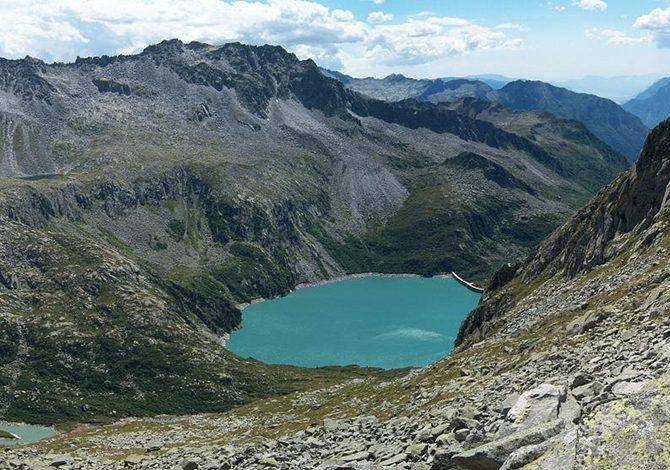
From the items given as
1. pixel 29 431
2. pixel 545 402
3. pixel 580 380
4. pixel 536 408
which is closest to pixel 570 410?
pixel 545 402

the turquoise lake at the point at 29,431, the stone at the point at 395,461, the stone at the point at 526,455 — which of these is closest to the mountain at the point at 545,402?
the stone at the point at 526,455

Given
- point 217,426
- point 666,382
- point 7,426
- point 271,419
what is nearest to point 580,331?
point 666,382

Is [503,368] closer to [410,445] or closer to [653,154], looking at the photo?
[410,445]

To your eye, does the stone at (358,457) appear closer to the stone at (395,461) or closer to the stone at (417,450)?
the stone at (395,461)

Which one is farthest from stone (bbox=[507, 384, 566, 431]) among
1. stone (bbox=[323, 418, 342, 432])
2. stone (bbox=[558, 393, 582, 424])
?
stone (bbox=[323, 418, 342, 432])

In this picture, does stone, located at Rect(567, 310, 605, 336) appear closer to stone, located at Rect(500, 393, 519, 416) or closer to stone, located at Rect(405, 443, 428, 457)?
stone, located at Rect(500, 393, 519, 416)

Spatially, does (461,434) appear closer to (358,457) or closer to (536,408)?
(536,408)
